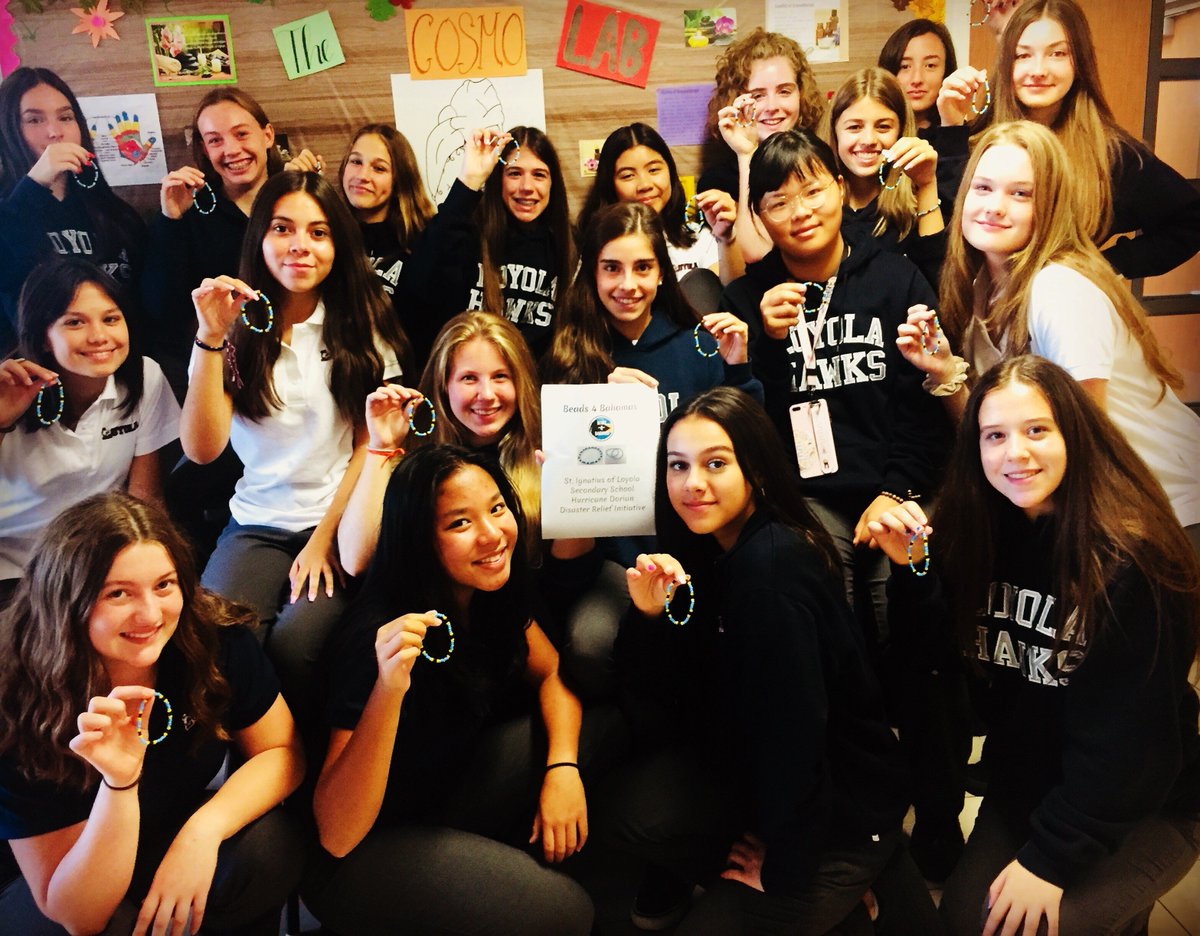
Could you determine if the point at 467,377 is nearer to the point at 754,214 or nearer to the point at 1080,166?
the point at 754,214

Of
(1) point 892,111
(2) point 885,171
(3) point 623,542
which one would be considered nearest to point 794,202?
(2) point 885,171

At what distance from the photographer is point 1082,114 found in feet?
7.25

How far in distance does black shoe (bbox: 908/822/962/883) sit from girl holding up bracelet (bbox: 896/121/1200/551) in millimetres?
867

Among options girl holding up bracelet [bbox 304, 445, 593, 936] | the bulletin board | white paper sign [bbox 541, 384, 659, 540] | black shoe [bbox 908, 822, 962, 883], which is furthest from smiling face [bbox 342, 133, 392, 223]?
black shoe [bbox 908, 822, 962, 883]

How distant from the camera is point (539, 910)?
1.69m

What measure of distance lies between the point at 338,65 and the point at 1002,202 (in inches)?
68.4

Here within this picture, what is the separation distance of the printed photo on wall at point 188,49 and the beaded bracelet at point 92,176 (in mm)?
306

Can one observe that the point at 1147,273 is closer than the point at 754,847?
No

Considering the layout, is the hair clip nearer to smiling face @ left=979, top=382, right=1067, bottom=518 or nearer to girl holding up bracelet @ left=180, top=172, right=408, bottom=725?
girl holding up bracelet @ left=180, top=172, right=408, bottom=725

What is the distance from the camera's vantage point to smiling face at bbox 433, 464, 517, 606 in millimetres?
1745

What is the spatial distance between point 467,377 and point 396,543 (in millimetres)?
458

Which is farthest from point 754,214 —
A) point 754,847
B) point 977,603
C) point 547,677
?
point 754,847

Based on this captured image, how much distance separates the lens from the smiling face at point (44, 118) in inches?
90.4

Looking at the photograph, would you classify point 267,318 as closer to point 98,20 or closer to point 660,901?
point 98,20
